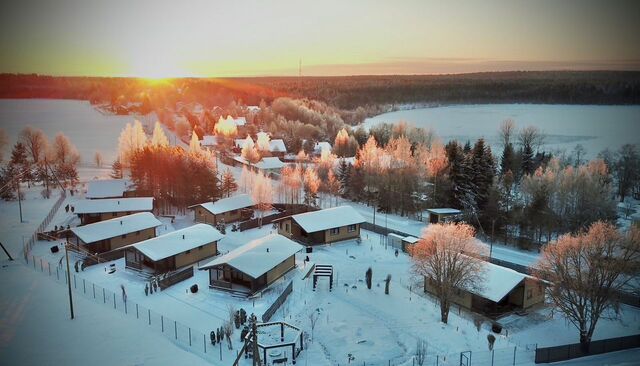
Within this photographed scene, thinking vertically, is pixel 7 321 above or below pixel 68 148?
below

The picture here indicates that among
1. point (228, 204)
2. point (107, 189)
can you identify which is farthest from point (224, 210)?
point (107, 189)

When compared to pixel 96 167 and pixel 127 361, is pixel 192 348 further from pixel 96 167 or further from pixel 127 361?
pixel 96 167

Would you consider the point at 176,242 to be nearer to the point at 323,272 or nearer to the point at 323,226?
the point at 323,272

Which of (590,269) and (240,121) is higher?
(240,121)

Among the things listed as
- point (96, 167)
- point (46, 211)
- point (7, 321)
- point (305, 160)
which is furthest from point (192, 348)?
point (96, 167)

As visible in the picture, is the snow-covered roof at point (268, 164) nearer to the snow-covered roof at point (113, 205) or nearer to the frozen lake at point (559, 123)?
the snow-covered roof at point (113, 205)

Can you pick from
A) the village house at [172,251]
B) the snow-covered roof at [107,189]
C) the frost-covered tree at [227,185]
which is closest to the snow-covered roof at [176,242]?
the village house at [172,251]
